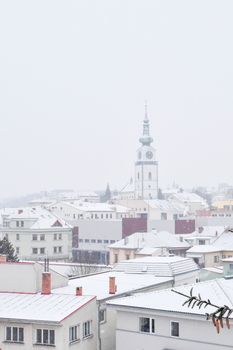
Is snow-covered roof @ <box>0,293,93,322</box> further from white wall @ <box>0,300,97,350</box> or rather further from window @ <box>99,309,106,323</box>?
window @ <box>99,309,106,323</box>

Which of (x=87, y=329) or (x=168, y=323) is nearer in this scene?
(x=168, y=323)

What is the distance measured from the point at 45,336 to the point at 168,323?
4330mm

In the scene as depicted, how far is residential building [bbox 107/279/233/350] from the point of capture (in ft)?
75.7

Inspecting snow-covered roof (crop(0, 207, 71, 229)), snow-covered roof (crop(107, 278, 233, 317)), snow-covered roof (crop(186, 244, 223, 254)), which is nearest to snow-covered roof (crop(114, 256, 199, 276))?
snow-covered roof (crop(107, 278, 233, 317))

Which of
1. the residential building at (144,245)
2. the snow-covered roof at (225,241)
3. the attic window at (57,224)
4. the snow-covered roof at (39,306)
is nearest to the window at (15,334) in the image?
the snow-covered roof at (39,306)

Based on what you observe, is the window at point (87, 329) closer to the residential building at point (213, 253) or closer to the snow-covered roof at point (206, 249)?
the residential building at point (213, 253)

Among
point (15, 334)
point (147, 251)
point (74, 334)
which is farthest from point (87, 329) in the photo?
point (147, 251)

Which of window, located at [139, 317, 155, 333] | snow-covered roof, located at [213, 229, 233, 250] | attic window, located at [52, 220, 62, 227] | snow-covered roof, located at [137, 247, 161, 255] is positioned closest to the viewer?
window, located at [139, 317, 155, 333]

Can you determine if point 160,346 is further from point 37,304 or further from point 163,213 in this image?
point 163,213

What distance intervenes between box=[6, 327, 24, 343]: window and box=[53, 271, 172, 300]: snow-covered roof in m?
3.69

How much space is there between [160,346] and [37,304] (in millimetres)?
4842

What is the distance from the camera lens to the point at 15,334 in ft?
81.1

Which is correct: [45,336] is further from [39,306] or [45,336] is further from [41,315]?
[39,306]

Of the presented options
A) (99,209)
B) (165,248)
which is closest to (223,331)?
(165,248)
